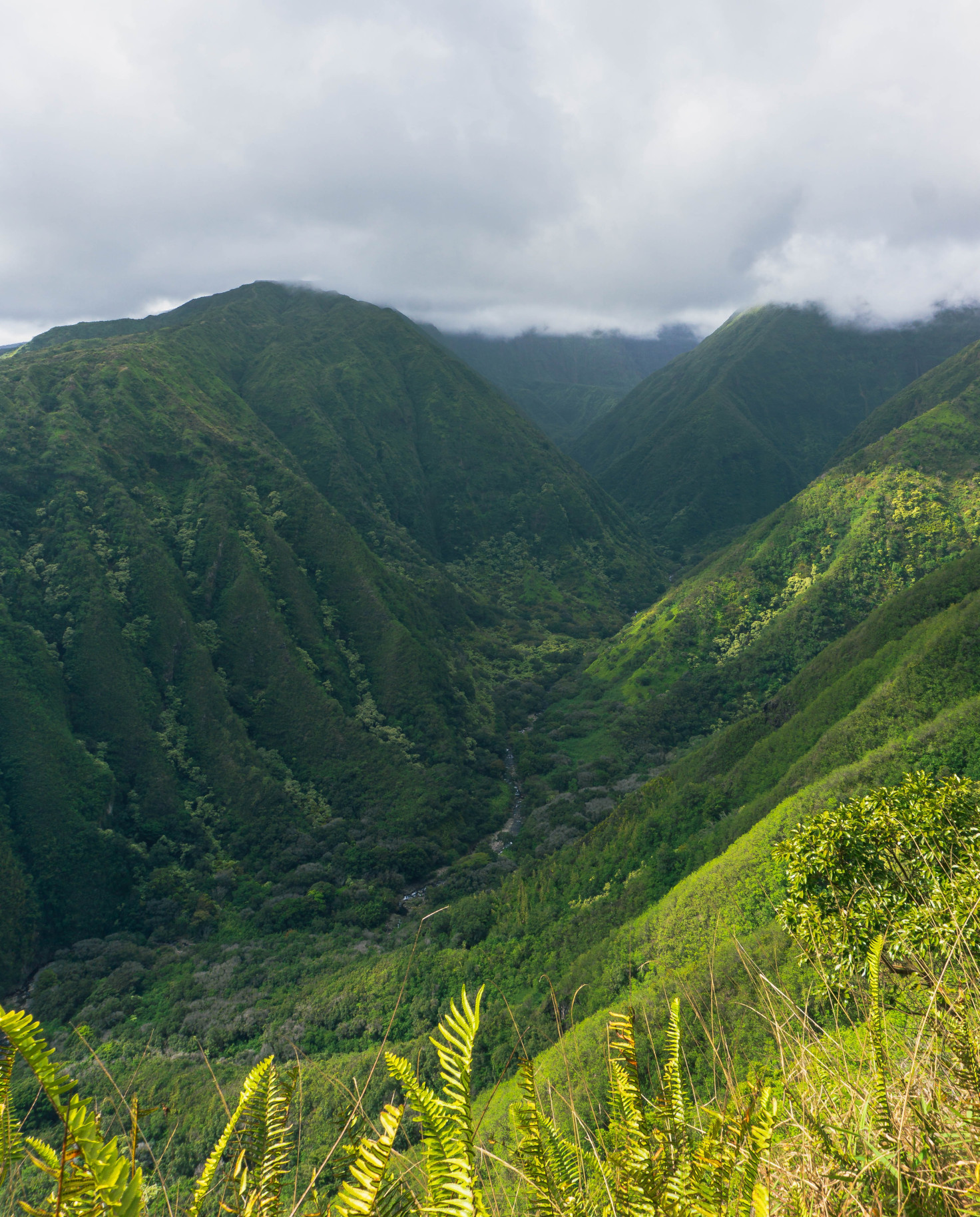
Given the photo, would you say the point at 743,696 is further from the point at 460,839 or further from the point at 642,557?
the point at 642,557

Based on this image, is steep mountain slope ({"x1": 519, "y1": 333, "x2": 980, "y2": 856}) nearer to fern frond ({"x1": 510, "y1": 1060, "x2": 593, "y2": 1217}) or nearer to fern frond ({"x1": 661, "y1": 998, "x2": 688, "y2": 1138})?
fern frond ({"x1": 661, "y1": 998, "x2": 688, "y2": 1138})

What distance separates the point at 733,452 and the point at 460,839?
13029cm

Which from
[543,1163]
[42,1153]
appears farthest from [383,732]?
[543,1163]

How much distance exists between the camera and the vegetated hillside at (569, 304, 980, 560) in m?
143

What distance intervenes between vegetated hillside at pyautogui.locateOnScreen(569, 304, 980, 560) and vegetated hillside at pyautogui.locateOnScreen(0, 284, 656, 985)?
49568 millimetres

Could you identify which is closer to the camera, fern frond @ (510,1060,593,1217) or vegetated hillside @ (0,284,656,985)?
fern frond @ (510,1060,593,1217)

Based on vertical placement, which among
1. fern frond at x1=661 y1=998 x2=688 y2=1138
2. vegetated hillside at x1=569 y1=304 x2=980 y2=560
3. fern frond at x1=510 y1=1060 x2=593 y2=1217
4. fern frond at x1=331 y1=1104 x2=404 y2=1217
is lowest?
fern frond at x1=661 y1=998 x2=688 y2=1138

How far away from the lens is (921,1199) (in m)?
2.81

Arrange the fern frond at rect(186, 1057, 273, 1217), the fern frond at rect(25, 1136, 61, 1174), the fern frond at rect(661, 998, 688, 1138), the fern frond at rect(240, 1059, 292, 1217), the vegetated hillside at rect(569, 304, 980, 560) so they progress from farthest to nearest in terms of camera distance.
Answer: the vegetated hillside at rect(569, 304, 980, 560)
the fern frond at rect(661, 998, 688, 1138)
the fern frond at rect(240, 1059, 292, 1217)
the fern frond at rect(186, 1057, 273, 1217)
the fern frond at rect(25, 1136, 61, 1174)

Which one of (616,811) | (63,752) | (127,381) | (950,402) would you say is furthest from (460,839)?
(950,402)

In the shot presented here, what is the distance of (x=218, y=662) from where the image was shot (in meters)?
58.5

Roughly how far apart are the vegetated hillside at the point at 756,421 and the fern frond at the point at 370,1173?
132 meters

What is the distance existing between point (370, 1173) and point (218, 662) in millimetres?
61562

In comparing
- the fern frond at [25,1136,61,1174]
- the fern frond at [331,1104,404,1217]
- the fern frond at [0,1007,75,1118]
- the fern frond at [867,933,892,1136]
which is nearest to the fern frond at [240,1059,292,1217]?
the fern frond at [25,1136,61,1174]
